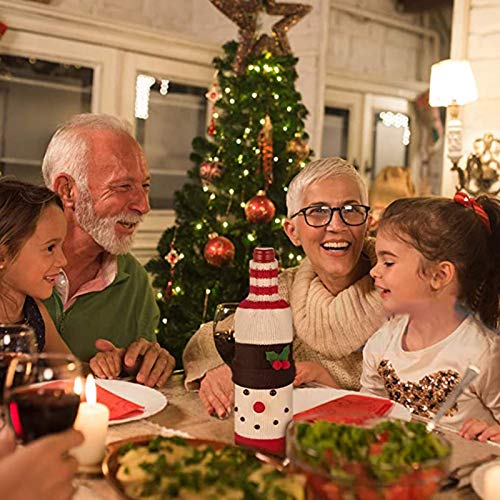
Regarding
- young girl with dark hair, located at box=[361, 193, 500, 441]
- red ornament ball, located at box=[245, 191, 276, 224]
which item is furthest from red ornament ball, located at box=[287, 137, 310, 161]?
young girl with dark hair, located at box=[361, 193, 500, 441]

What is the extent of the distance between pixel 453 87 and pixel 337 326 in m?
2.65

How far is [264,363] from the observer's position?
3.72ft

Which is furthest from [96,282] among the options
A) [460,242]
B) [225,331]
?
[460,242]

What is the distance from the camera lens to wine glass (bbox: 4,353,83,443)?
93cm

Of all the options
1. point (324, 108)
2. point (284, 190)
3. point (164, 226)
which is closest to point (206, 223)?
point (284, 190)

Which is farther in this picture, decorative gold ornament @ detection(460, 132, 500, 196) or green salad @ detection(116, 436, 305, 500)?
decorative gold ornament @ detection(460, 132, 500, 196)

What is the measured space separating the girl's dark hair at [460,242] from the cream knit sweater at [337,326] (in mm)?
235

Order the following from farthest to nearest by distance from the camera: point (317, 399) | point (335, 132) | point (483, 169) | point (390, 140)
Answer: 1. point (390, 140)
2. point (335, 132)
3. point (483, 169)
4. point (317, 399)

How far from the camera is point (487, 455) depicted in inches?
49.2

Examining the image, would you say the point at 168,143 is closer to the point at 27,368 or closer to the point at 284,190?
the point at 284,190

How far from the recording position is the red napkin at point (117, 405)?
1.33m

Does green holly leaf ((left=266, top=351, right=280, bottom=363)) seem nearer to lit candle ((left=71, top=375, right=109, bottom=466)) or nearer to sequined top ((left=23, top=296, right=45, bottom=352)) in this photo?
lit candle ((left=71, top=375, right=109, bottom=466))

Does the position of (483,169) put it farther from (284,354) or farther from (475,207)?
(284,354)

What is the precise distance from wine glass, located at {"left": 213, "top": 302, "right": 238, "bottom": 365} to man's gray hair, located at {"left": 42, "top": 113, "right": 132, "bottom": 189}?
1091mm
